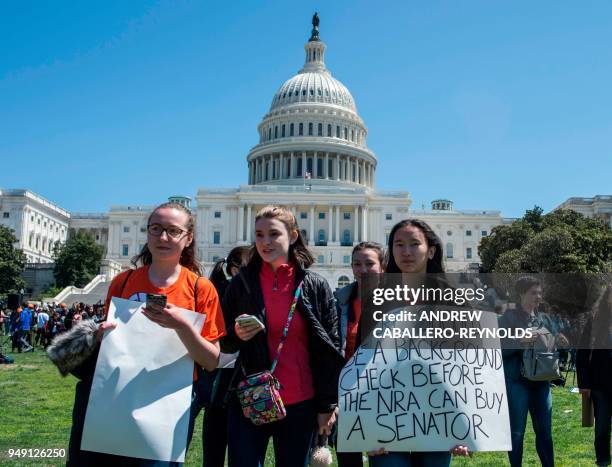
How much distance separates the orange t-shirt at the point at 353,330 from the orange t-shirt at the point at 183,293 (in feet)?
4.84

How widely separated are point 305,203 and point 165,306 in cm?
8396

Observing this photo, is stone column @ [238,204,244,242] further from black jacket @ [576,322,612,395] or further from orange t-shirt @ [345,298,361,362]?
orange t-shirt @ [345,298,361,362]

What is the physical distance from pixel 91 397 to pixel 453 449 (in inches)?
96.0

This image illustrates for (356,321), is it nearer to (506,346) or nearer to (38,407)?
(506,346)

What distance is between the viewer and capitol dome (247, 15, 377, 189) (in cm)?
9788

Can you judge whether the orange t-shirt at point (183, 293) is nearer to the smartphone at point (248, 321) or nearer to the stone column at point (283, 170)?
the smartphone at point (248, 321)

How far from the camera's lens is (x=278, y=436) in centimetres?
470

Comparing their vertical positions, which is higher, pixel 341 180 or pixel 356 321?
pixel 341 180

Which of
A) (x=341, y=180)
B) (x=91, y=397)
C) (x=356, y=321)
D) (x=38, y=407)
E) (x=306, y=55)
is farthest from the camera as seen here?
(x=306, y=55)

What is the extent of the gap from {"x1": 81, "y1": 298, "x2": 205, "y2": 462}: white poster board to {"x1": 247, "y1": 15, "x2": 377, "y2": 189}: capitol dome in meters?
89.6

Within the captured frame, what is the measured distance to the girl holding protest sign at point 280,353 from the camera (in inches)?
180

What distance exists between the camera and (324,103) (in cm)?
10325

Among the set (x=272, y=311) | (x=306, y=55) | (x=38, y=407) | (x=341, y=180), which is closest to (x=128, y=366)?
(x=272, y=311)

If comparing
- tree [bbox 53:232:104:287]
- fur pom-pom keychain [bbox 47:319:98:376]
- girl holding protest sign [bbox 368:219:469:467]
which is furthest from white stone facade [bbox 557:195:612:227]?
fur pom-pom keychain [bbox 47:319:98:376]
